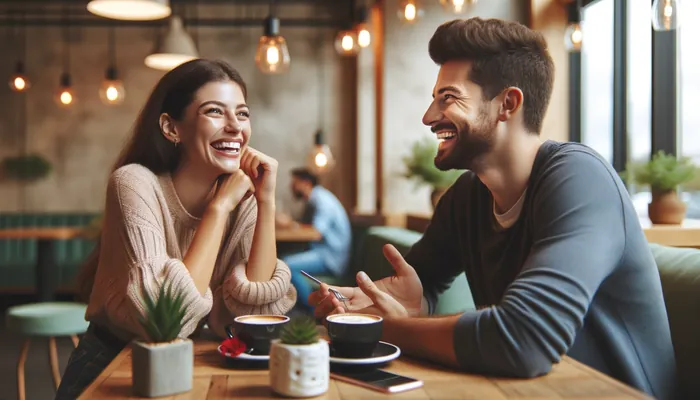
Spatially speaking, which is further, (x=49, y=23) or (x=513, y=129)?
(x=49, y=23)

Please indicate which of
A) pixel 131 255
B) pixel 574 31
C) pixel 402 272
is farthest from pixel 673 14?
pixel 131 255

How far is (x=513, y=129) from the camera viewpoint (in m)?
1.57

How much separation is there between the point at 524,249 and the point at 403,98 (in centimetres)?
472

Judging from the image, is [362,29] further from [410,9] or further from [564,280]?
[564,280]

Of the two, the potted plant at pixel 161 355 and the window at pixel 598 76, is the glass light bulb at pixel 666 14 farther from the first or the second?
the potted plant at pixel 161 355

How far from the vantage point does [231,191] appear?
70.7 inches

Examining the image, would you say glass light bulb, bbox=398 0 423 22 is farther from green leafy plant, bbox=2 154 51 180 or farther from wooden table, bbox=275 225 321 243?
green leafy plant, bbox=2 154 51 180

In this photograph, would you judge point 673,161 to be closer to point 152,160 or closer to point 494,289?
point 494,289

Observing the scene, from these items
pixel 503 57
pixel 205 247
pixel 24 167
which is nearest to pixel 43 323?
pixel 205 247

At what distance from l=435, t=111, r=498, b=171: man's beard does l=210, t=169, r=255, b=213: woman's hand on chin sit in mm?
547

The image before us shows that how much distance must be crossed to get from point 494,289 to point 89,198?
23.8ft

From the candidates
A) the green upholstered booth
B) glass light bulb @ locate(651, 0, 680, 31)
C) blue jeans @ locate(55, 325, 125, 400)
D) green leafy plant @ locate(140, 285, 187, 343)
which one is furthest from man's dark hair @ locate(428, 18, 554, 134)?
the green upholstered booth

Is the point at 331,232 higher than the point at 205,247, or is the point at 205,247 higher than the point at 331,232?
Result: the point at 205,247

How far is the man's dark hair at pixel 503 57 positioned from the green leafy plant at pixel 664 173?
6.16 ft
